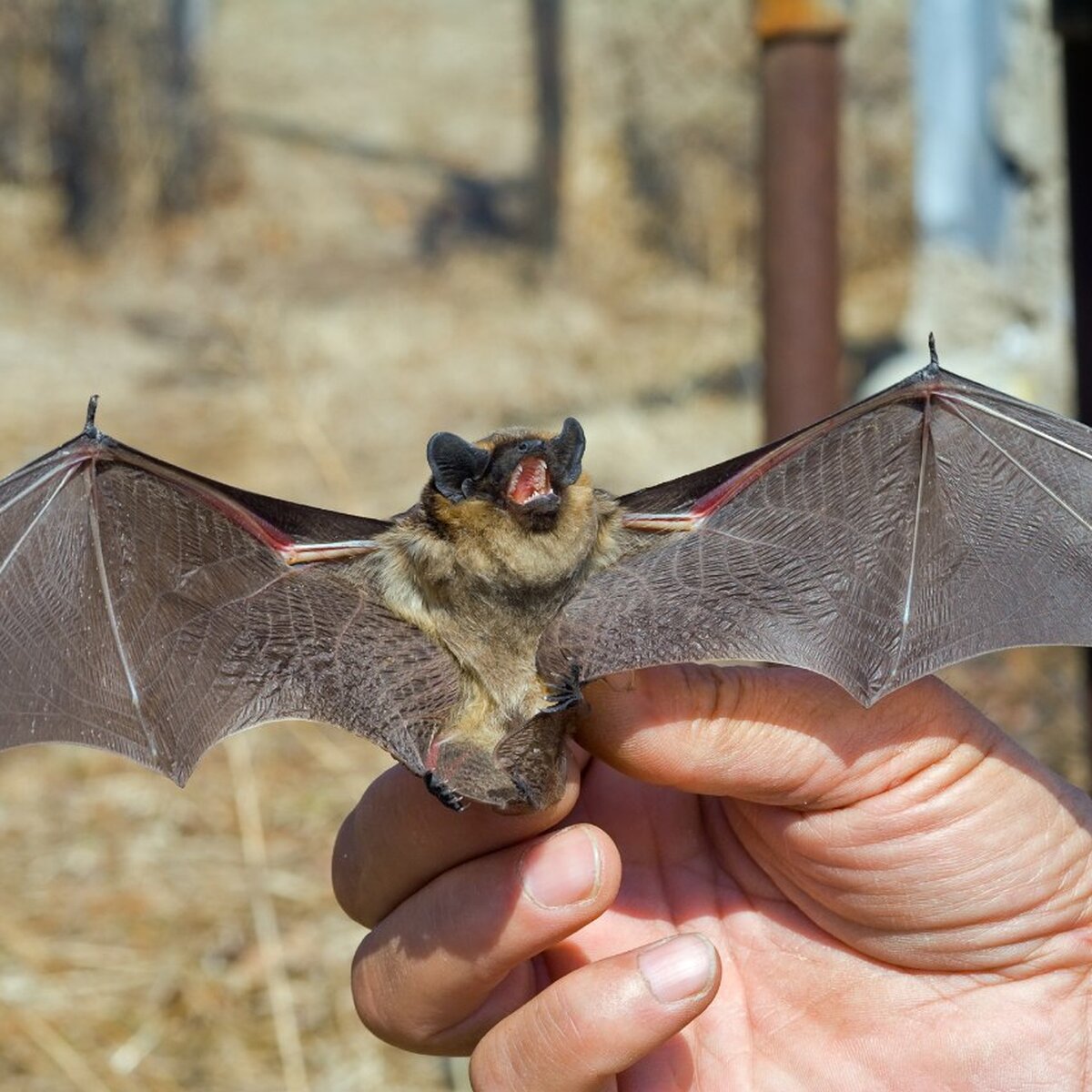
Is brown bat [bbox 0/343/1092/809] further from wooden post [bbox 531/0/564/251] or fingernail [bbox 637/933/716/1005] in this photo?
wooden post [bbox 531/0/564/251]

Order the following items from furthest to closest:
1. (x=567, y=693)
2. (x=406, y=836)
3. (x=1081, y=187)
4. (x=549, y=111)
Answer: (x=549, y=111), (x=1081, y=187), (x=406, y=836), (x=567, y=693)

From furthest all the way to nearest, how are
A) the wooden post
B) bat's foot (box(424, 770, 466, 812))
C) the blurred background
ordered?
the wooden post
the blurred background
bat's foot (box(424, 770, 466, 812))

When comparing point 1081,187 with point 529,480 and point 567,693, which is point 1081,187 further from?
point 567,693

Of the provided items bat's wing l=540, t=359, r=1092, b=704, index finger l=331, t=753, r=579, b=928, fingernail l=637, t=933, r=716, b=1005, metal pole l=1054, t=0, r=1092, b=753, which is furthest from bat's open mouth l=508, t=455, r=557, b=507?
metal pole l=1054, t=0, r=1092, b=753

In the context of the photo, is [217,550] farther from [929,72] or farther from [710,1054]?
[929,72]

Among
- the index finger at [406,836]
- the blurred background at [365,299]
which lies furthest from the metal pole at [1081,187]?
the index finger at [406,836]

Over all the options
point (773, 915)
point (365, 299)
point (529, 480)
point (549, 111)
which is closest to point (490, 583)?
point (529, 480)
